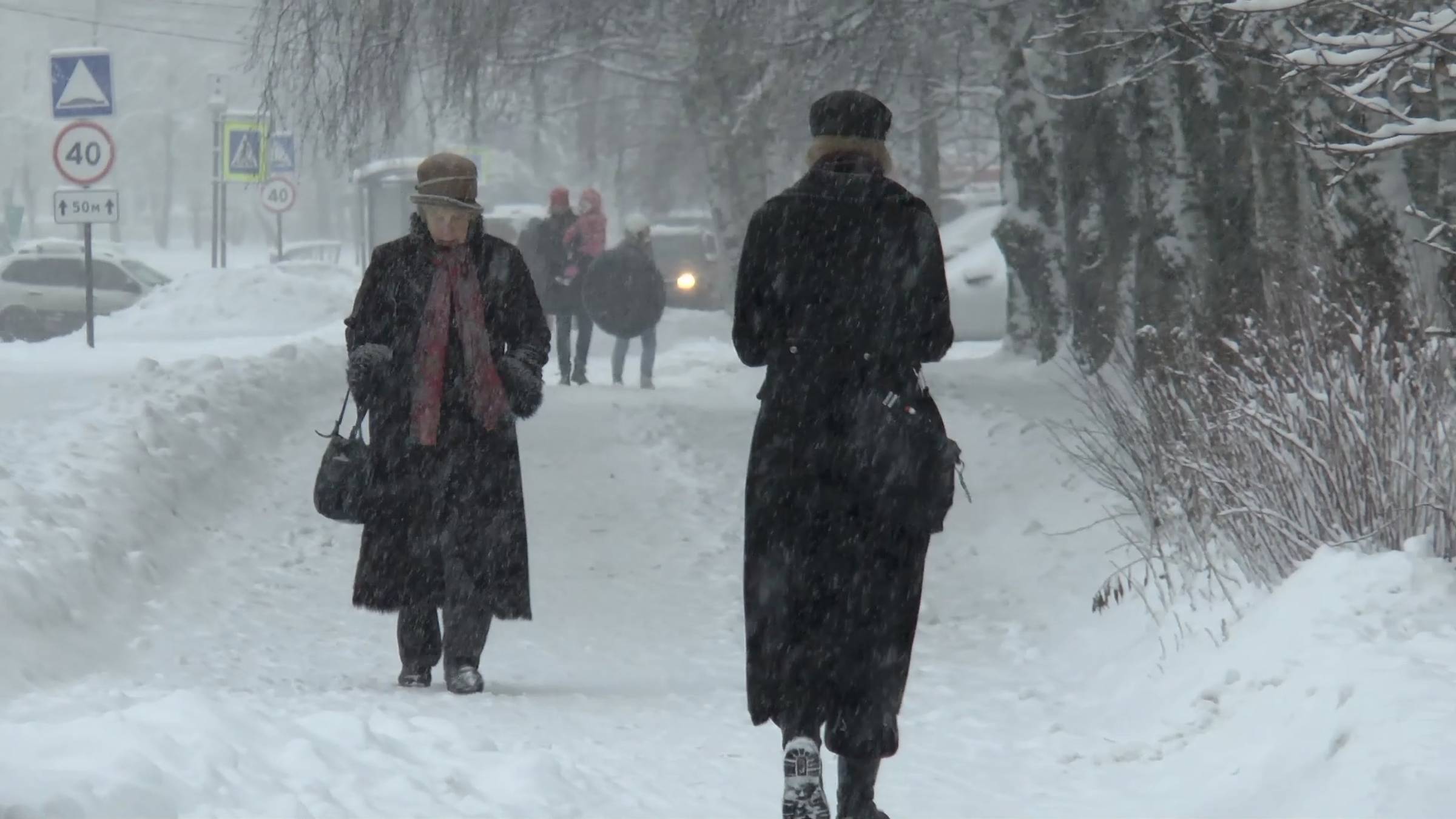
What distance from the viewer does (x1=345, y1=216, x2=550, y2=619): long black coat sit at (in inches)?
269

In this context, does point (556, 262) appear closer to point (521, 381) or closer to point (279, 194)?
point (521, 381)

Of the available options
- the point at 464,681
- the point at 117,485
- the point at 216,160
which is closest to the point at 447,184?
the point at 464,681

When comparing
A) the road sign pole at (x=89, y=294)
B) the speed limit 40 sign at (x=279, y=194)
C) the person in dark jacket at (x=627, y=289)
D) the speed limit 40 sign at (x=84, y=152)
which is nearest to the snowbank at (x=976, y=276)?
the person in dark jacket at (x=627, y=289)

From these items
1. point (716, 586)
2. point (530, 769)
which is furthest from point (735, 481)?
point (530, 769)

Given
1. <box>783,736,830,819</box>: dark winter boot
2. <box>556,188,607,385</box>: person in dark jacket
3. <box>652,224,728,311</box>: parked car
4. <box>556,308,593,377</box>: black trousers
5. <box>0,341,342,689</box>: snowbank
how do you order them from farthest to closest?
<box>652,224,728,311</box>: parked car < <box>556,308,593,377</box>: black trousers < <box>556,188,607,385</box>: person in dark jacket < <box>0,341,342,689</box>: snowbank < <box>783,736,830,819</box>: dark winter boot

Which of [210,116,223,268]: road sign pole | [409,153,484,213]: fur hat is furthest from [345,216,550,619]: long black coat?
[210,116,223,268]: road sign pole

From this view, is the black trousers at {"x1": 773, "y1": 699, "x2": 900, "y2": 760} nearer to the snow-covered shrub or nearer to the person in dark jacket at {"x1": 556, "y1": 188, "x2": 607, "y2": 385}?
the snow-covered shrub

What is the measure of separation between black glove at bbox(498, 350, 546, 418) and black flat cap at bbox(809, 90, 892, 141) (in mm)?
2065

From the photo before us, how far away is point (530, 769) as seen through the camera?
547 centimetres

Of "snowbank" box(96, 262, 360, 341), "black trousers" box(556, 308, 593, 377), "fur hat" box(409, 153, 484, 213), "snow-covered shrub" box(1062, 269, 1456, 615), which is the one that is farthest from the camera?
"snowbank" box(96, 262, 360, 341)

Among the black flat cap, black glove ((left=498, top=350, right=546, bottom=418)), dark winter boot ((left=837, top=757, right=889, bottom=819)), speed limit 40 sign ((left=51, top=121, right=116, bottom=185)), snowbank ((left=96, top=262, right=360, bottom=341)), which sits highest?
the black flat cap

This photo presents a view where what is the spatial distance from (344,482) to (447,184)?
3.42 feet

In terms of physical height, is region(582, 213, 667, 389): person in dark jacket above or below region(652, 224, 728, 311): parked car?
above

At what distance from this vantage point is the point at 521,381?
22.6 feet
